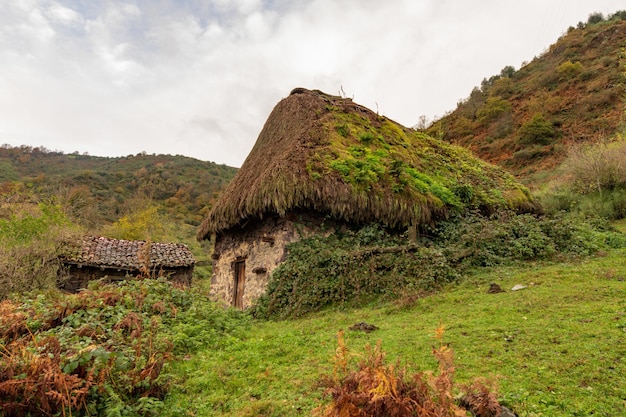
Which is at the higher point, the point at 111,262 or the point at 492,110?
the point at 492,110

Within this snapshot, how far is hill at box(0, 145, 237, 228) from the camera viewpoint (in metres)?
28.0

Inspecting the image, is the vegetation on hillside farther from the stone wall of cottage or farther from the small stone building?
the small stone building

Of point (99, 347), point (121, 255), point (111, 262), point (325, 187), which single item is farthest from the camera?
point (121, 255)

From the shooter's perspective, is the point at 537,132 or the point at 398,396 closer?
the point at 398,396

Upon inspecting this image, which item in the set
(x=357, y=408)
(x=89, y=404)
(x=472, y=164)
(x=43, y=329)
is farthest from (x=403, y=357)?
(x=472, y=164)

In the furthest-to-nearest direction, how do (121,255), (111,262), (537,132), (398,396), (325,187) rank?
1. (537,132)
2. (121,255)
3. (111,262)
4. (325,187)
5. (398,396)

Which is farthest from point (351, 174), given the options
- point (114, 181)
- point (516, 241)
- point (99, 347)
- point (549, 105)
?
point (114, 181)

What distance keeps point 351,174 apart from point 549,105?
2612 cm

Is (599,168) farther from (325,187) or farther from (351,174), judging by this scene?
(325,187)

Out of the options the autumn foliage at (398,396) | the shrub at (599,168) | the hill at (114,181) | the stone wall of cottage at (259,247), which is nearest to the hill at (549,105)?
the shrub at (599,168)

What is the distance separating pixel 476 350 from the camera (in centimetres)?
396

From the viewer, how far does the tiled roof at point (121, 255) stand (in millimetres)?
14242

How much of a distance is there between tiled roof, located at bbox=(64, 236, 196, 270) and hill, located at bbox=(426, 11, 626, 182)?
49.2 feet

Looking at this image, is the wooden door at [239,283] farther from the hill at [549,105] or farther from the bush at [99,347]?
the hill at [549,105]
